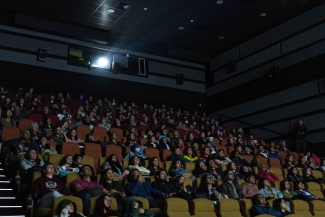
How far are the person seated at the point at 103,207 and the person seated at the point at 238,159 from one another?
3144mm

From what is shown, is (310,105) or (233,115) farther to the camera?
(233,115)

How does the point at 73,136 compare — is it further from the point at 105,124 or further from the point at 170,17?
the point at 170,17

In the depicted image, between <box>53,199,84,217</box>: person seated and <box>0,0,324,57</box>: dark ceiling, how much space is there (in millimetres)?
5338

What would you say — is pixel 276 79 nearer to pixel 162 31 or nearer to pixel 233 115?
pixel 233 115

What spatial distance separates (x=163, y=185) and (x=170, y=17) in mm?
4963

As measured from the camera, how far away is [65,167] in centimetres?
414

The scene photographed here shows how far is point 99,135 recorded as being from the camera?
5.96m

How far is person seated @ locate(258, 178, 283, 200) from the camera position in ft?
15.7

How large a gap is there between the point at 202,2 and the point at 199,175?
4.05 m

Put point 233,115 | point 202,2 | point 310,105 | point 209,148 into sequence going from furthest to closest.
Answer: point 233,115 < point 310,105 < point 202,2 < point 209,148

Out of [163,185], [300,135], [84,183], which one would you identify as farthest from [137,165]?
[300,135]

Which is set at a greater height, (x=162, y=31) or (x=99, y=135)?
(x=162, y=31)

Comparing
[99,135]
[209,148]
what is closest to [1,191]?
[99,135]

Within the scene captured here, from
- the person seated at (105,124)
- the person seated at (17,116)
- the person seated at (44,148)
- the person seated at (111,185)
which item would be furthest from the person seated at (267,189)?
the person seated at (17,116)
